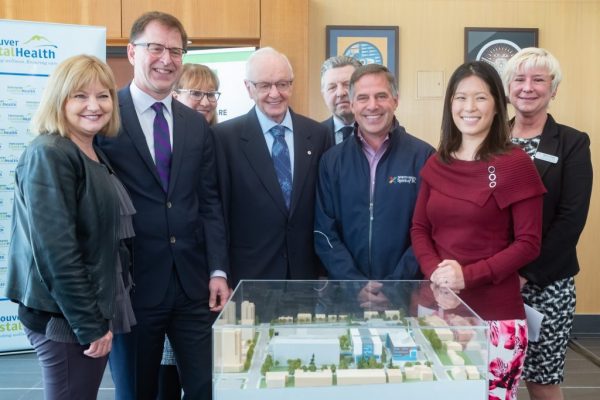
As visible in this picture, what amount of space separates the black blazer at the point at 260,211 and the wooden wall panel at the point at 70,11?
2499mm

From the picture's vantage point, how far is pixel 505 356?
2039 millimetres

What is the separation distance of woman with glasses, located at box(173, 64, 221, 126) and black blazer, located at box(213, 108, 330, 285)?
0.69m

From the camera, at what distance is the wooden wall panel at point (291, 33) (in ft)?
15.7

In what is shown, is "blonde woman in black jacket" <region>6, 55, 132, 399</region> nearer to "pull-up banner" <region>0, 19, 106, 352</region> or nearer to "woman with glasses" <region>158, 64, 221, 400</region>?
"woman with glasses" <region>158, 64, 221, 400</region>

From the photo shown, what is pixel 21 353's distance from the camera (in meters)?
4.62

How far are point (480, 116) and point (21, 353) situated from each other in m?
3.90

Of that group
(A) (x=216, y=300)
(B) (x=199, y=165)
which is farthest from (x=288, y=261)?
(B) (x=199, y=165)

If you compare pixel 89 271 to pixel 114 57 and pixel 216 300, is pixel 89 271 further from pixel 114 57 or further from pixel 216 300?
pixel 114 57

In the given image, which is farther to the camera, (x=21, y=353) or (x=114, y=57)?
(x=114, y=57)

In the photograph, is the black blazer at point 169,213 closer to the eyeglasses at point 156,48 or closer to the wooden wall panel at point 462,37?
the eyeglasses at point 156,48

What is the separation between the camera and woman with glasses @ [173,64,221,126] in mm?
3348

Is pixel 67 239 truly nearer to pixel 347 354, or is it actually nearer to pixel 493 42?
pixel 347 354

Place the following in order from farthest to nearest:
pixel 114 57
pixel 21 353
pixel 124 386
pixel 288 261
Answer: pixel 114 57 < pixel 21 353 < pixel 288 261 < pixel 124 386

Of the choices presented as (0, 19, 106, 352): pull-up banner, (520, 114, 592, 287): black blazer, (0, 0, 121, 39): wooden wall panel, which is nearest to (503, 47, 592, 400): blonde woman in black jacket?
(520, 114, 592, 287): black blazer
